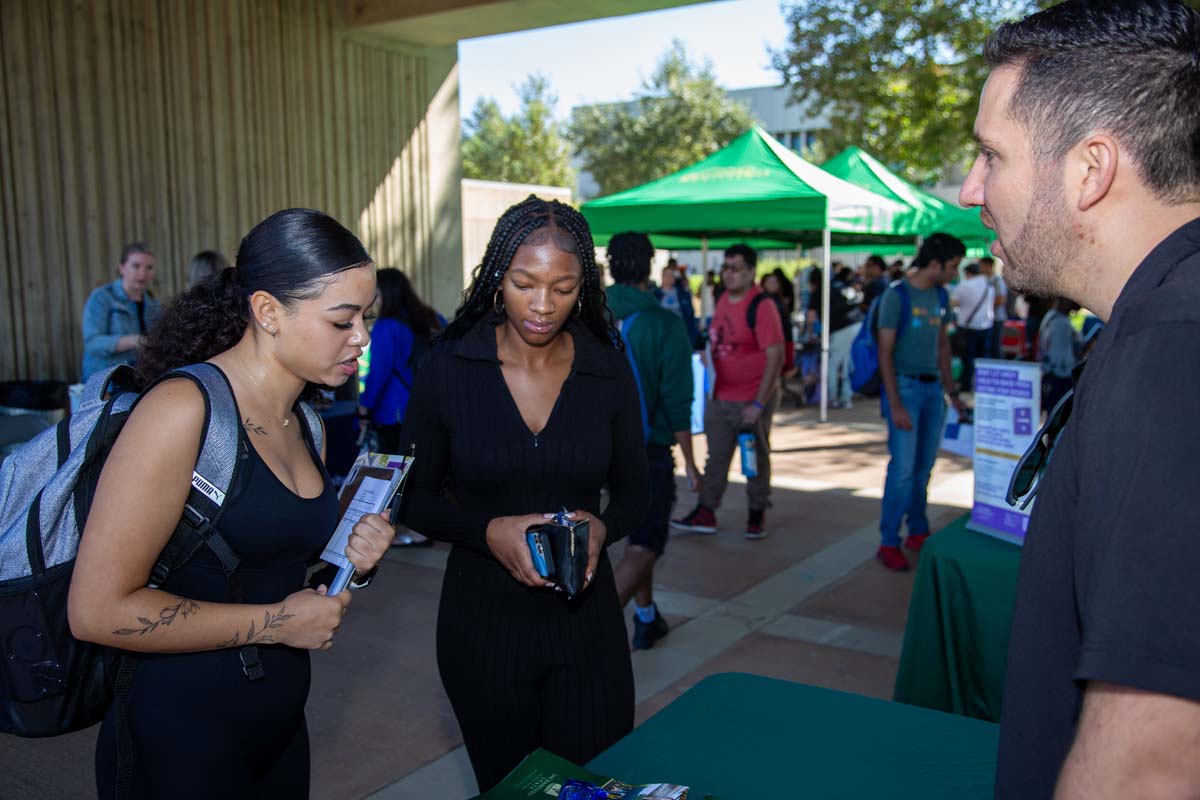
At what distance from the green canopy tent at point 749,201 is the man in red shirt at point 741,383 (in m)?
2.28

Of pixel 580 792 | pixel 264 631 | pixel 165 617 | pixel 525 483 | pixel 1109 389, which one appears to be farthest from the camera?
pixel 525 483

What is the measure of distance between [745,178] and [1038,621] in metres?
8.78

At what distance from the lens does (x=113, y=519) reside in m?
1.56

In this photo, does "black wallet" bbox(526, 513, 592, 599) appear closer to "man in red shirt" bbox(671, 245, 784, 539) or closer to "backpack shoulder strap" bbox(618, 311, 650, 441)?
"backpack shoulder strap" bbox(618, 311, 650, 441)

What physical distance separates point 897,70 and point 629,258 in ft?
57.7

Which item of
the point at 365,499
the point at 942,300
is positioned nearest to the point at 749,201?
the point at 942,300

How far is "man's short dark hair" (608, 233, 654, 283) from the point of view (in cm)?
492

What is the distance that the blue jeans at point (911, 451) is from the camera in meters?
5.99

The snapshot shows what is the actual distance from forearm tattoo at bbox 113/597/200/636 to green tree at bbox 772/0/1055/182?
1933cm

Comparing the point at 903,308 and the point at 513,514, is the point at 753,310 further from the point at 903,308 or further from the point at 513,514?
the point at 513,514

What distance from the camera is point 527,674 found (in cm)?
220

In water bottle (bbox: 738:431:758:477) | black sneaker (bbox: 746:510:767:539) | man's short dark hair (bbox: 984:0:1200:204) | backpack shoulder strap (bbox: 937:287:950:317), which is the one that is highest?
man's short dark hair (bbox: 984:0:1200:204)

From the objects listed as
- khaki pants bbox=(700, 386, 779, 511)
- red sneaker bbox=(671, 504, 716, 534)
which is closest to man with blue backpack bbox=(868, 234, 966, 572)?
khaki pants bbox=(700, 386, 779, 511)

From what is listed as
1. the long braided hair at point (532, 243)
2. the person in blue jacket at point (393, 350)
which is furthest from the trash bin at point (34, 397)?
the long braided hair at point (532, 243)
